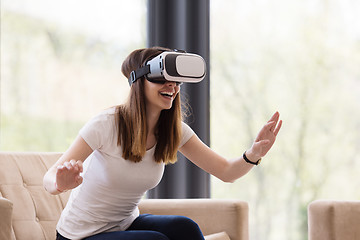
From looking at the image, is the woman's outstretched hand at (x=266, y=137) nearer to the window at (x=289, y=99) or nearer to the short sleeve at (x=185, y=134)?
the short sleeve at (x=185, y=134)

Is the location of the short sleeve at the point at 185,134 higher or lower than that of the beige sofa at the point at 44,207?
higher

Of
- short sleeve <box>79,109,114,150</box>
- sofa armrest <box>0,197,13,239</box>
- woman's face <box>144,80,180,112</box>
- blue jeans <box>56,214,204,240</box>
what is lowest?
blue jeans <box>56,214,204,240</box>

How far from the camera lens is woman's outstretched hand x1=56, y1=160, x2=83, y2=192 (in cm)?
141

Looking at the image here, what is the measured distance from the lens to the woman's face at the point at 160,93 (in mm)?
1757

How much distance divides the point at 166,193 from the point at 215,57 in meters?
0.90

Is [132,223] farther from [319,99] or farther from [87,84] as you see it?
[319,99]

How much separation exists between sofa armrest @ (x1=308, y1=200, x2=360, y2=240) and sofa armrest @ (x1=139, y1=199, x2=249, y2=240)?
302 millimetres

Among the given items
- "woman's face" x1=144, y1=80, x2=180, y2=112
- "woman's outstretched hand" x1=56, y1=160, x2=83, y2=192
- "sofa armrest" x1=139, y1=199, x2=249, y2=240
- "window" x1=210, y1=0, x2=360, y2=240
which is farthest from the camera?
"window" x1=210, y1=0, x2=360, y2=240

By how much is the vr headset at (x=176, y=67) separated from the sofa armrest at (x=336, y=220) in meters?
0.79

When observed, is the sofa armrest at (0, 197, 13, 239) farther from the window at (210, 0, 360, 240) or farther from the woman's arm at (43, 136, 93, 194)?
the window at (210, 0, 360, 240)

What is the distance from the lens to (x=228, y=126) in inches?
124

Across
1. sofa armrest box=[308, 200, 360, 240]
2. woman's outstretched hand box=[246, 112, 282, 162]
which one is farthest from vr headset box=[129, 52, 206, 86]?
sofa armrest box=[308, 200, 360, 240]

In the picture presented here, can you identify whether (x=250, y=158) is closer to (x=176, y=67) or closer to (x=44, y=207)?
(x=176, y=67)

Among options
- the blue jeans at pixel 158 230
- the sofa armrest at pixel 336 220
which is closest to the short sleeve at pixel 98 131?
the blue jeans at pixel 158 230
